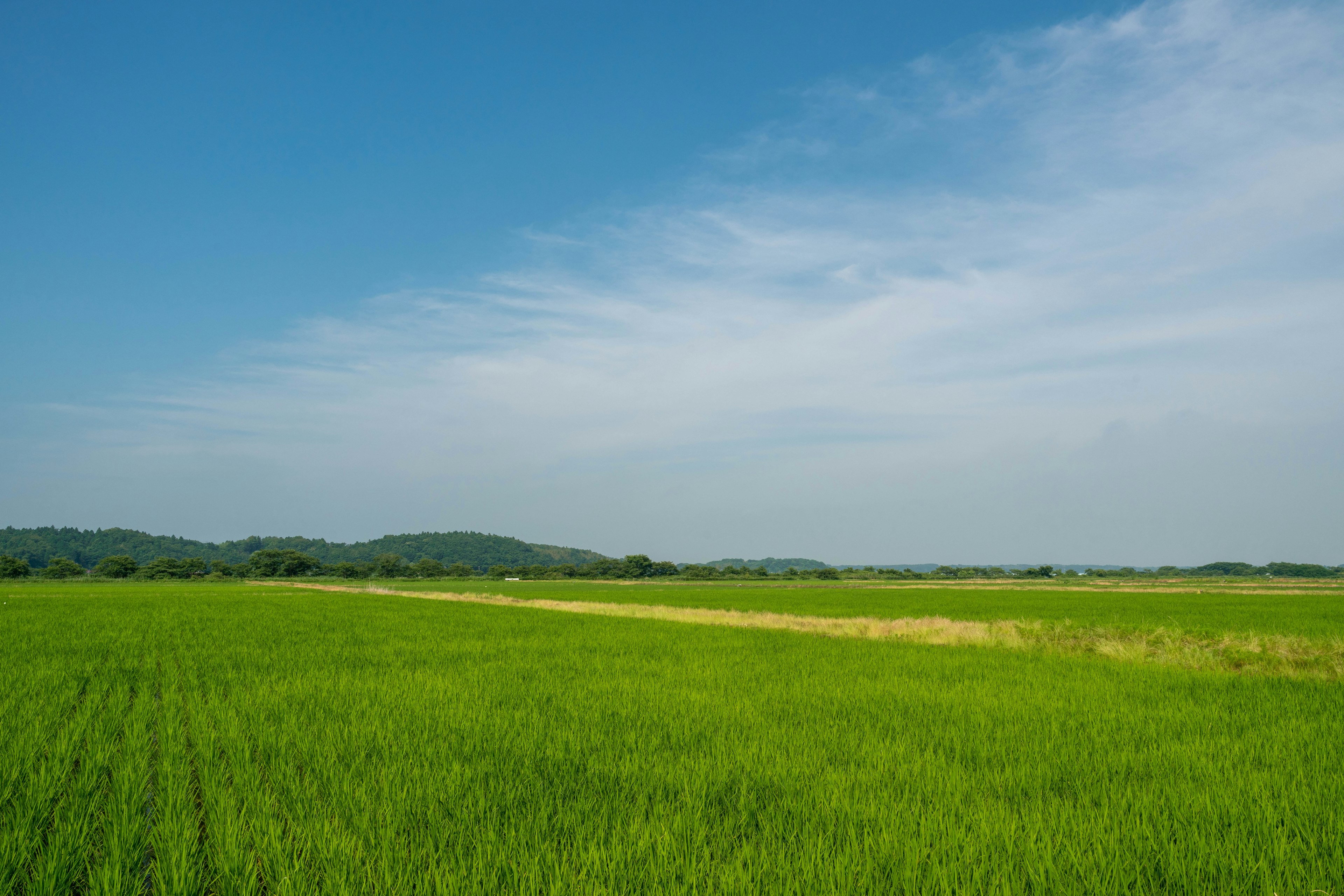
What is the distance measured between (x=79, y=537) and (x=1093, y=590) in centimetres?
22896

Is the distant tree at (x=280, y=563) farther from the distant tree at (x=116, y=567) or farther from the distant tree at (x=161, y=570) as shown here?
the distant tree at (x=116, y=567)

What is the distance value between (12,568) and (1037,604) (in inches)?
4909

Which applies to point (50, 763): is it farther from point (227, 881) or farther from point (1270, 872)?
point (1270, 872)

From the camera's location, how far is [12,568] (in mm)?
91938

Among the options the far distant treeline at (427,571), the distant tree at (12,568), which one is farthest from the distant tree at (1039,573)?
the distant tree at (12,568)

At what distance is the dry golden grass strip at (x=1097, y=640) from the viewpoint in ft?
43.9

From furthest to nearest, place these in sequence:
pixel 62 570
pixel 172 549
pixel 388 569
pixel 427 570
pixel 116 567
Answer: pixel 172 549
pixel 427 570
pixel 388 569
pixel 116 567
pixel 62 570

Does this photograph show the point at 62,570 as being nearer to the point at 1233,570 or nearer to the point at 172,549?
the point at 172,549

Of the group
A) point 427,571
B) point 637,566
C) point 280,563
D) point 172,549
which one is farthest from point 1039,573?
point 172,549

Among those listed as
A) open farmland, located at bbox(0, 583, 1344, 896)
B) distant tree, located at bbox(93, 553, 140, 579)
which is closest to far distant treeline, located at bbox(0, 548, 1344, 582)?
distant tree, located at bbox(93, 553, 140, 579)

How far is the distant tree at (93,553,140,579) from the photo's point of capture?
344ft

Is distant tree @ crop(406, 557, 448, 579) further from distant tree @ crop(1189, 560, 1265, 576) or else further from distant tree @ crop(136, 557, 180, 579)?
distant tree @ crop(1189, 560, 1265, 576)

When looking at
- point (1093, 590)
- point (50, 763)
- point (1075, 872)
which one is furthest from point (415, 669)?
point (1093, 590)

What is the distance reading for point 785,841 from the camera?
13.0 feet
